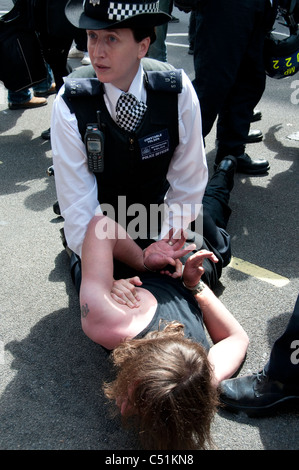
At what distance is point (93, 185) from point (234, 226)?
1057 mm

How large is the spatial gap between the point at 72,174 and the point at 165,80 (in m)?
0.54

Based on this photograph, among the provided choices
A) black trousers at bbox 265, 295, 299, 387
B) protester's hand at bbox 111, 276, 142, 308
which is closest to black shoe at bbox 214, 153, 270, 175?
protester's hand at bbox 111, 276, 142, 308

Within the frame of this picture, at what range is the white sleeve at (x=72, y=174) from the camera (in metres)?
2.09

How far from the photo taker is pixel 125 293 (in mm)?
1874

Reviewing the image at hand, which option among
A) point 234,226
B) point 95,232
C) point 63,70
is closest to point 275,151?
point 234,226

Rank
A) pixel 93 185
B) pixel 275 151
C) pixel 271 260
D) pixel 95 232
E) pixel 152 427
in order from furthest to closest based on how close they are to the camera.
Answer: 1. pixel 275 151
2. pixel 271 260
3. pixel 93 185
4. pixel 95 232
5. pixel 152 427

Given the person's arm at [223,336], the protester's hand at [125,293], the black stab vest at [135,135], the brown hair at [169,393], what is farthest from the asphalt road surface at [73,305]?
the black stab vest at [135,135]

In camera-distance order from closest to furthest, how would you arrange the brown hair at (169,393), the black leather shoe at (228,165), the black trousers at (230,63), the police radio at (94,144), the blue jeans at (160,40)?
the brown hair at (169,393) < the police radio at (94,144) < the black trousers at (230,63) < the black leather shoe at (228,165) < the blue jeans at (160,40)

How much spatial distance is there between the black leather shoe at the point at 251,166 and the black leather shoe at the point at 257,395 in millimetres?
1893

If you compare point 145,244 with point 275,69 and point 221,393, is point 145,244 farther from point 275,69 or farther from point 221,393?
point 275,69

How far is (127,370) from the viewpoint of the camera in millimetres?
1583

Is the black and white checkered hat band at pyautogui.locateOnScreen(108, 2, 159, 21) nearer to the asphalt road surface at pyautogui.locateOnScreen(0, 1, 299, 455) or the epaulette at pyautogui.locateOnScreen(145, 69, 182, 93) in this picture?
the epaulette at pyautogui.locateOnScreen(145, 69, 182, 93)

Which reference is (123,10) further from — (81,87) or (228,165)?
(228,165)

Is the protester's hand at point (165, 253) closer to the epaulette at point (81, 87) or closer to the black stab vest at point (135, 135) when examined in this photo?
the black stab vest at point (135, 135)
